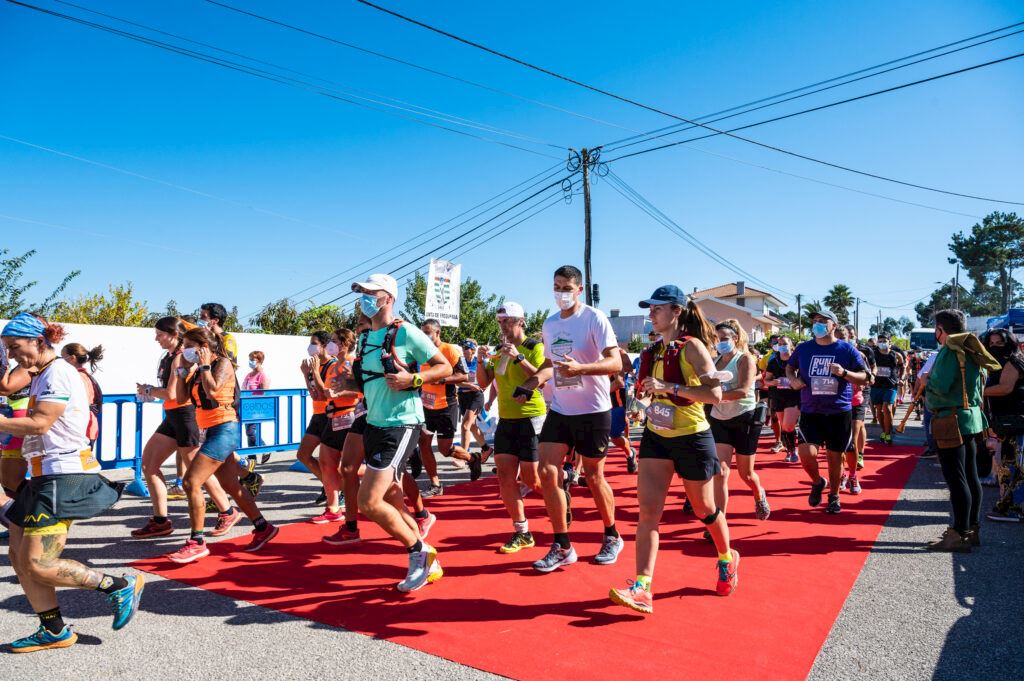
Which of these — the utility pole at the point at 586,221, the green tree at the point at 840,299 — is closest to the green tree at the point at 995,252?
the green tree at the point at 840,299

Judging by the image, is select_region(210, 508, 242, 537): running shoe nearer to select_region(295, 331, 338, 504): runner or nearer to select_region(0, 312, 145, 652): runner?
select_region(295, 331, 338, 504): runner

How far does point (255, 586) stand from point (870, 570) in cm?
437

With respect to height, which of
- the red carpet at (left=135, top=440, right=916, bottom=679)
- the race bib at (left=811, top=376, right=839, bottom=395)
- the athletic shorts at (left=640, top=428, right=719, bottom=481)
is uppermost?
the race bib at (left=811, top=376, right=839, bottom=395)

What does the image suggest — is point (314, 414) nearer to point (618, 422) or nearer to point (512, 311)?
point (512, 311)

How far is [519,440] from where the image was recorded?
519 centimetres

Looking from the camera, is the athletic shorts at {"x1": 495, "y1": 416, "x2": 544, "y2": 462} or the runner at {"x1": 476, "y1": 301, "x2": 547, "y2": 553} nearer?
the runner at {"x1": 476, "y1": 301, "x2": 547, "y2": 553}

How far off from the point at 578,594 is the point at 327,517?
Answer: 10.4 feet

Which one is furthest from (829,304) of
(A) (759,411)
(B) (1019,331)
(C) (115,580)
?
(C) (115,580)

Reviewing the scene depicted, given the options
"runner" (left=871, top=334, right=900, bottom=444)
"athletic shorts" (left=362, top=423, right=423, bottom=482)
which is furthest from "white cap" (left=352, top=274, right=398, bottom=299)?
"runner" (left=871, top=334, right=900, bottom=444)

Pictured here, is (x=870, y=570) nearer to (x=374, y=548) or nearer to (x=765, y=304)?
(x=374, y=548)

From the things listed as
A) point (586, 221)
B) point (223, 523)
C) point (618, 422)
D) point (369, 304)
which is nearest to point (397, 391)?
point (369, 304)

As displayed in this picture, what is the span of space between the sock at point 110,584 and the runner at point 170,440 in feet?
5.99

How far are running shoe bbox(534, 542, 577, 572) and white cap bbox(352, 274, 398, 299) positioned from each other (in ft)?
7.17

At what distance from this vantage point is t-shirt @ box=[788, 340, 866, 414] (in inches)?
242
